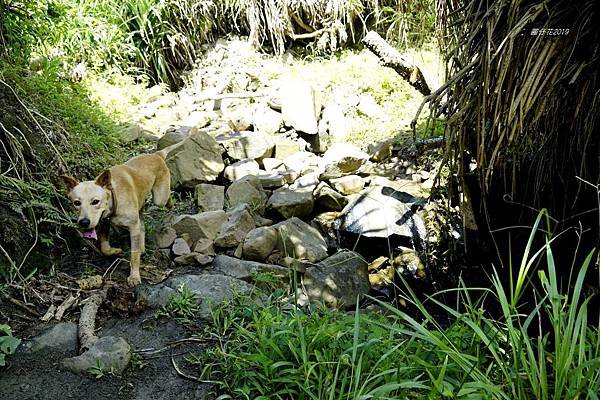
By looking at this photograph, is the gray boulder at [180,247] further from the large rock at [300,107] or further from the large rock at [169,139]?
the large rock at [300,107]

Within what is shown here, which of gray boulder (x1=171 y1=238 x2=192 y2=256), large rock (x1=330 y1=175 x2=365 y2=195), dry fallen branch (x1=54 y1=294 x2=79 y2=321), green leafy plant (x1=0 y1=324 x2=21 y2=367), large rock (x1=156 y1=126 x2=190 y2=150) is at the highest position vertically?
green leafy plant (x1=0 y1=324 x2=21 y2=367)

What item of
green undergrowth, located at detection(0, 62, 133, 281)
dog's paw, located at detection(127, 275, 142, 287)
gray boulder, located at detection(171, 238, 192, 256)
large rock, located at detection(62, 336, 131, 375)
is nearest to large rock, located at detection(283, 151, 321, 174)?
green undergrowth, located at detection(0, 62, 133, 281)

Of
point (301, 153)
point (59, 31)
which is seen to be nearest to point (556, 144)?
point (301, 153)

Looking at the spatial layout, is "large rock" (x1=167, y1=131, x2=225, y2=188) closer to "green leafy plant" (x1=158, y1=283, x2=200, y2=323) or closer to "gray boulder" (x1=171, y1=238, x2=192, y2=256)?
"gray boulder" (x1=171, y1=238, x2=192, y2=256)

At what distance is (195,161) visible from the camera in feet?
18.0

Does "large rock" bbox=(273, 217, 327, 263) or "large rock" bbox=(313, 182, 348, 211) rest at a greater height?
"large rock" bbox=(273, 217, 327, 263)

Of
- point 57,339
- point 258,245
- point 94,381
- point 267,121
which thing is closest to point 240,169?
point 267,121

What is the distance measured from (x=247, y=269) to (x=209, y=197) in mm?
1425

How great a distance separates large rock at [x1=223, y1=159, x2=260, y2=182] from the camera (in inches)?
227

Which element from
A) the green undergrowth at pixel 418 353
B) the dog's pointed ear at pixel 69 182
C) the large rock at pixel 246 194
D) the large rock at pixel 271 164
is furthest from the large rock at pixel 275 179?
the green undergrowth at pixel 418 353

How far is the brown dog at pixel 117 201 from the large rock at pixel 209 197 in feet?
2.87

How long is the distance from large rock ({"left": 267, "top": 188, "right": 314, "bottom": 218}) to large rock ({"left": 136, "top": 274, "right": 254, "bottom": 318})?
5.70ft

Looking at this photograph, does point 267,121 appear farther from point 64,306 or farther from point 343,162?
point 64,306

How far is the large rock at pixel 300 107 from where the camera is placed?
698 centimetres
